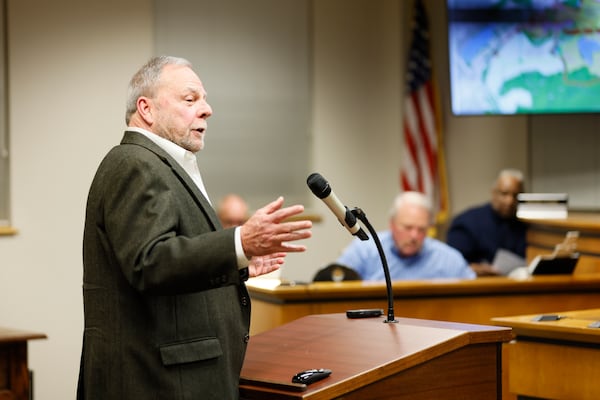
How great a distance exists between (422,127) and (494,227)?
1.45 metres

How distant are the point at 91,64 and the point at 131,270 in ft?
18.0

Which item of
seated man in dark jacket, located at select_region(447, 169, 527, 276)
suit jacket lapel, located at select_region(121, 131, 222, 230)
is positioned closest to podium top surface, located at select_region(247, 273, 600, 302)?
seated man in dark jacket, located at select_region(447, 169, 527, 276)

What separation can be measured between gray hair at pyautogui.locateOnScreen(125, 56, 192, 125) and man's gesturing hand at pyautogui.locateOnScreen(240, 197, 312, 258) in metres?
0.54

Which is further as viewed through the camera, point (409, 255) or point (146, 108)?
point (409, 255)

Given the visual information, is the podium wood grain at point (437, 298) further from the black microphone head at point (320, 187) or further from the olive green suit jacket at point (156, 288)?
the olive green suit jacket at point (156, 288)

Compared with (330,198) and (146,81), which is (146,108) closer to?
(146,81)

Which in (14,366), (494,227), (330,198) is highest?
(330,198)

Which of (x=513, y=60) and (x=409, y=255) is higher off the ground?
(x=513, y=60)

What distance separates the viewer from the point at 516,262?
677 cm

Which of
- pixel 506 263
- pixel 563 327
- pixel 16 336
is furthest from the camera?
pixel 506 263

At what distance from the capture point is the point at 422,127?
28.9 feet

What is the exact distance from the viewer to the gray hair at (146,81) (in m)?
2.64

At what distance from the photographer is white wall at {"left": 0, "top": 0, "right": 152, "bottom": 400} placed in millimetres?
7250

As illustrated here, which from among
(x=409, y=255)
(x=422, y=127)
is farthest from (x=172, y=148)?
(x=422, y=127)
